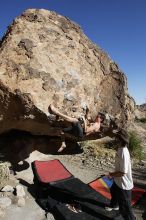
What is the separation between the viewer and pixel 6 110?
680 cm

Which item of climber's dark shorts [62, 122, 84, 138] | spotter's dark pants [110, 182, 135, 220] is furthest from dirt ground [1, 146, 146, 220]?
climber's dark shorts [62, 122, 84, 138]

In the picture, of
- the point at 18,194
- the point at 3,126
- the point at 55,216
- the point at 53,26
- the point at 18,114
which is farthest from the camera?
the point at 53,26

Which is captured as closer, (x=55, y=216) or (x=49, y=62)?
(x=55, y=216)

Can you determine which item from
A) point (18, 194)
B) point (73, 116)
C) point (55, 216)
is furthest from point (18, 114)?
point (55, 216)

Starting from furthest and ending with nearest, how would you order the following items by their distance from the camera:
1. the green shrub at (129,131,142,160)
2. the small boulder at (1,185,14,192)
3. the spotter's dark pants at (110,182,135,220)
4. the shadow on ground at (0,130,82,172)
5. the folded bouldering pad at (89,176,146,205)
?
the green shrub at (129,131,142,160)
the shadow on ground at (0,130,82,172)
the folded bouldering pad at (89,176,146,205)
the small boulder at (1,185,14,192)
the spotter's dark pants at (110,182,135,220)

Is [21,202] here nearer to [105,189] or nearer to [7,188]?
[7,188]

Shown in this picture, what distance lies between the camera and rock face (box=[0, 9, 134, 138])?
6.61 metres

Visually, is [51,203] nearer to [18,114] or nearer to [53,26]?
[18,114]

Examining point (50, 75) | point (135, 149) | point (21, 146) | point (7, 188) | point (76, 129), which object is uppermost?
point (50, 75)

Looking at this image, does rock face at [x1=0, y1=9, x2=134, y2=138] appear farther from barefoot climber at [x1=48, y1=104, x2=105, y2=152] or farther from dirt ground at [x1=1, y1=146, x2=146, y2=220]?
dirt ground at [x1=1, y1=146, x2=146, y2=220]

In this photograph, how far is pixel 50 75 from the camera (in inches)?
269

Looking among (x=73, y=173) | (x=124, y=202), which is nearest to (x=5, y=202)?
(x=124, y=202)

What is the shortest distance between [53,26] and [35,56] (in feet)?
4.01

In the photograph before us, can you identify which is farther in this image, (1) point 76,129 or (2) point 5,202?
(1) point 76,129
